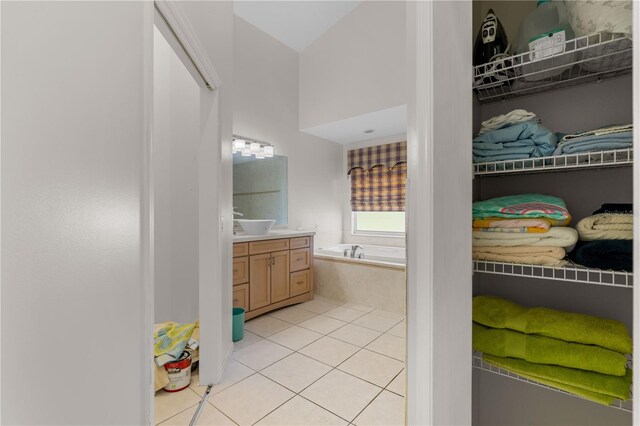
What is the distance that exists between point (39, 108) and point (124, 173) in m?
0.21

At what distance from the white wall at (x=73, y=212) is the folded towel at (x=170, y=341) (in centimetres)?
128

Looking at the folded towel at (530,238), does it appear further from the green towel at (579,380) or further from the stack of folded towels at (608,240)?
the green towel at (579,380)

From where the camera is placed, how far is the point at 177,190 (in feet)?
8.16

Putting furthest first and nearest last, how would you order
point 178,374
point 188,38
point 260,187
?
point 260,187, point 178,374, point 188,38

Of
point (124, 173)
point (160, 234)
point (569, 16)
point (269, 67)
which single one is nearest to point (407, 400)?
point (124, 173)

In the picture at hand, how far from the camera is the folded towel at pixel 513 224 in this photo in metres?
0.98

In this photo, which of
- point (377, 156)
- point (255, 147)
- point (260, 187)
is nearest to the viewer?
point (255, 147)

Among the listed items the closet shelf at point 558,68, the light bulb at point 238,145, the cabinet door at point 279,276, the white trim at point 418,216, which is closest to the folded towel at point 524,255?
the white trim at point 418,216

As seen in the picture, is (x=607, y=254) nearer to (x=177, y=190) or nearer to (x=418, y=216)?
(x=418, y=216)

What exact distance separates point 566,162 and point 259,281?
2.61 meters

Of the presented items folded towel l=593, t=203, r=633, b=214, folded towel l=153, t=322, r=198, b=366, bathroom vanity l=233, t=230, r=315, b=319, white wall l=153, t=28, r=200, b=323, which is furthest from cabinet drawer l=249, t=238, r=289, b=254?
folded towel l=593, t=203, r=633, b=214

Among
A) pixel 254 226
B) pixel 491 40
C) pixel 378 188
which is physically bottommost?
pixel 254 226

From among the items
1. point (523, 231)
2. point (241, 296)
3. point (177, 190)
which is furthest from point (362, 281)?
point (523, 231)

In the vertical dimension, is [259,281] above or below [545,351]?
below
